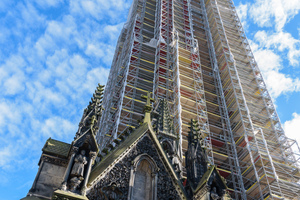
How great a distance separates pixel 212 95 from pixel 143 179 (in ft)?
64.0

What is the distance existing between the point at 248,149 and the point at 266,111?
653 cm

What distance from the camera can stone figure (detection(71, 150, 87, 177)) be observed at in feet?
31.6

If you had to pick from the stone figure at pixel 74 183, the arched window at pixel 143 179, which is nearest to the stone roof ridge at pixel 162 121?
the arched window at pixel 143 179

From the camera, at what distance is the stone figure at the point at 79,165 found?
9625mm

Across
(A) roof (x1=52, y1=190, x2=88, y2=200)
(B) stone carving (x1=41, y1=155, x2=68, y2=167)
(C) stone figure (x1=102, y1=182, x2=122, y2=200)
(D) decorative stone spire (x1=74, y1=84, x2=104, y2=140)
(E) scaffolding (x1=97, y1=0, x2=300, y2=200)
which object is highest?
(E) scaffolding (x1=97, y1=0, x2=300, y2=200)

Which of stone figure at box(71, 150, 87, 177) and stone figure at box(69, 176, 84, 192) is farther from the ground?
stone figure at box(71, 150, 87, 177)

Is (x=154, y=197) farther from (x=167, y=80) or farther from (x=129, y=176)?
(x=167, y=80)

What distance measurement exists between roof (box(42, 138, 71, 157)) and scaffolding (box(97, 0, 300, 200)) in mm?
9515

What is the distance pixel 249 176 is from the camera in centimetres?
2309

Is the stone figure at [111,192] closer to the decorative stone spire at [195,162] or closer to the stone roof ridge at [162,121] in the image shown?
the decorative stone spire at [195,162]

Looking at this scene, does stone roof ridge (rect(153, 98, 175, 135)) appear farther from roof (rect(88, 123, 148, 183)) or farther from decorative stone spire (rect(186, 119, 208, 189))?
roof (rect(88, 123, 148, 183))

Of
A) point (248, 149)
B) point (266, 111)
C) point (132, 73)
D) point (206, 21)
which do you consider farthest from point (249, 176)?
point (206, 21)

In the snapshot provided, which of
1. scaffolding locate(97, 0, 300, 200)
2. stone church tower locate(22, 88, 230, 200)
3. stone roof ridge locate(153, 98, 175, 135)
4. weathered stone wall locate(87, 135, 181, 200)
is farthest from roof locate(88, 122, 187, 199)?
scaffolding locate(97, 0, 300, 200)

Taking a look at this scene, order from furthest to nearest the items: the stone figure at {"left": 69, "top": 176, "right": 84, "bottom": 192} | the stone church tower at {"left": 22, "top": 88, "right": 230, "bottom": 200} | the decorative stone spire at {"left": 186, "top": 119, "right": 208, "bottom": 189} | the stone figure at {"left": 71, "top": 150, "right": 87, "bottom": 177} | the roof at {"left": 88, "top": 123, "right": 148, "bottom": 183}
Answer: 1. the decorative stone spire at {"left": 186, "top": 119, "right": 208, "bottom": 189}
2. the roof at {"left": 88, "top": 123, "right": 148, "bottom": 183}
3. the stone church tower at {"left": 22, "top": 88, "right": 230, "bottom": 200}
4. the stone figure at {"left": 71, "top": 150, "right": 87, "bottom": 177}
5. the stone figure at {"left": 69, "top": 176, "right": 84, "bottom": 192}
